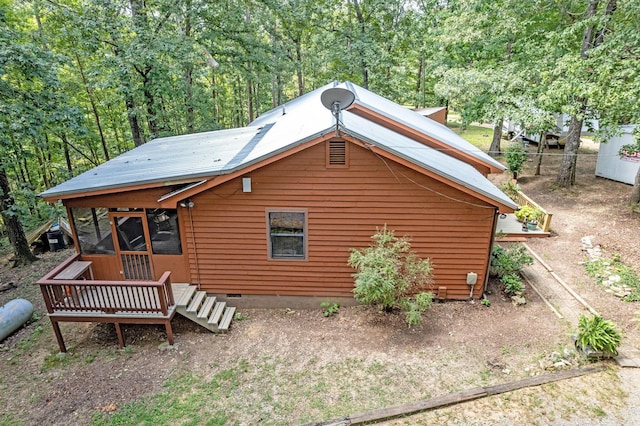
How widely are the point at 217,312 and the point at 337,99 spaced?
567cm

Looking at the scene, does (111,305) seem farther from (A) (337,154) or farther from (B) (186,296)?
(A) (337,154)

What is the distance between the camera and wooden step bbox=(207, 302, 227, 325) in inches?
306

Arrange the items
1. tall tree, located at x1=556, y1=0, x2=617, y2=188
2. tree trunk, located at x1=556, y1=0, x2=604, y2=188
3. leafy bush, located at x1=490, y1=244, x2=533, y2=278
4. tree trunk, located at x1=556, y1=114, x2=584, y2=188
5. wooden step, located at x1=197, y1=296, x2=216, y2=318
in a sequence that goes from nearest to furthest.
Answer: wooden step, located at x1=197, y1=296, x2=216, y2=318 < leafy bush, located at x1=490, y1=244, x2=533, y2=278 < tall tree, located at x1=556, y1=0, x2=617, y2=188 < tree trunk, located at x1=556, y1=0, x2=604, y2=188 < tree trunk, located at x1=556, y1=114, x2=584, y2=188

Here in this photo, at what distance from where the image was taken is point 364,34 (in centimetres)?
2283

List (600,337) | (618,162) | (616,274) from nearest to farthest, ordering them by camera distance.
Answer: (600,337), (616,274), (618,162)

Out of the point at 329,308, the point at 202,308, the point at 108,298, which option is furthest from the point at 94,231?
the point at 329,308

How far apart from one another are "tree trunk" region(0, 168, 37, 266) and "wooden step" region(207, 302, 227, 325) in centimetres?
743

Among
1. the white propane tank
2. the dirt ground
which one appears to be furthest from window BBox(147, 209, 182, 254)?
the white propane tank

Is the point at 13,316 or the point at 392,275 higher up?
the point at 392,275

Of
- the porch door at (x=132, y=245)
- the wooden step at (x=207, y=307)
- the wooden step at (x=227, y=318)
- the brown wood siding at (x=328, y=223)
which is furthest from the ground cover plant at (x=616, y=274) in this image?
the porch door at (x=132, y=245)

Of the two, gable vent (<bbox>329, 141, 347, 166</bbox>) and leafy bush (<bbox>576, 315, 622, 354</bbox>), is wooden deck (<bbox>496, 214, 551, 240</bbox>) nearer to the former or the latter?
leafy bush (<bbox>576, 315, 622, 354</bbox>)

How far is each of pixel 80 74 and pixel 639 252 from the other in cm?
2633

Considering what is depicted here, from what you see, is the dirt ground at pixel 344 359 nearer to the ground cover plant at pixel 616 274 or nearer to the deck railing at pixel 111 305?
the ground cover plant at pixel 616 274

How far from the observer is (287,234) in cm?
822
